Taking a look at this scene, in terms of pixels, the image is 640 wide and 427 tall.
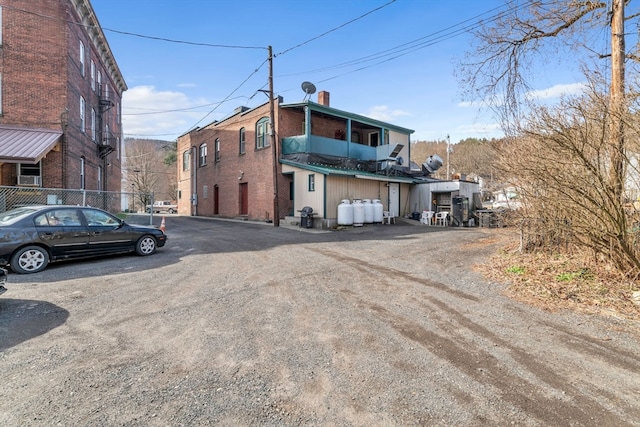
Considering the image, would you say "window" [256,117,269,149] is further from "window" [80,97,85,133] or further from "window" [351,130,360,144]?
"window" [80,97,85,133]

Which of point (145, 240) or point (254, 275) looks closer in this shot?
point (254, 275)

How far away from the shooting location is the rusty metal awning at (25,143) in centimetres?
1203

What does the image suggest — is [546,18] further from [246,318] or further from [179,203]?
[179,203]

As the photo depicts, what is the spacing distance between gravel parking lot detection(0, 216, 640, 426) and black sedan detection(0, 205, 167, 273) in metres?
0.54

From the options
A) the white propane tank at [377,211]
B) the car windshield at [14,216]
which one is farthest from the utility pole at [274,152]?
the car windshield at [14,216]

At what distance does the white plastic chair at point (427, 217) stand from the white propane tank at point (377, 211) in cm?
282

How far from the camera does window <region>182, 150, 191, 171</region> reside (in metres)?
A: 31.6

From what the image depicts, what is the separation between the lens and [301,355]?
3.50 m

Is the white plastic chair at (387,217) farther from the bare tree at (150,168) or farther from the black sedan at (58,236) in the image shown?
the bare tree at (150,168)

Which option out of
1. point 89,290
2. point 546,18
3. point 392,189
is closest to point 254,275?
point 89,290

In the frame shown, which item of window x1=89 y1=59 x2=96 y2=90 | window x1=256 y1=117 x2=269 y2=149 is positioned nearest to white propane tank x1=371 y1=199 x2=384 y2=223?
window x1=256 y1=117 x2=269 y2=149

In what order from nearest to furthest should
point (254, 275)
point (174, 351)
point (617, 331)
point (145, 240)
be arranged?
point (174, 351) < point (617, 331) < point (254, 275) < point (145, 240)

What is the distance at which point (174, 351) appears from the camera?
11.8ft

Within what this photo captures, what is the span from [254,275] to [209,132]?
23.4 metres
